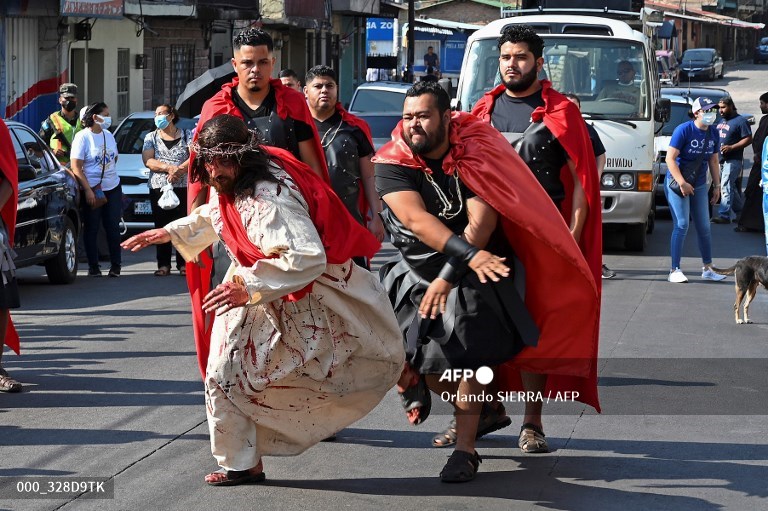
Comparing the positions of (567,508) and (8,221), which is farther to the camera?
(8,221)

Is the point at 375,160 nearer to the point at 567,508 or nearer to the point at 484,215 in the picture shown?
the point at 484,215

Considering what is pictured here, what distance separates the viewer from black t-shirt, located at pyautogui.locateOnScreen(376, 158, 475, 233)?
5.98 m

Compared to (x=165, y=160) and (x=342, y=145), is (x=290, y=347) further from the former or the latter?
(x=165, y=160)

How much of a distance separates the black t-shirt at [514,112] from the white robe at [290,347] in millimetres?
1452

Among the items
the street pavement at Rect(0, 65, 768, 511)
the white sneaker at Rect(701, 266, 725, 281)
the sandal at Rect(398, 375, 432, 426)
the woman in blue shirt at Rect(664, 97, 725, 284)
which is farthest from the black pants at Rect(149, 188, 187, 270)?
the sandal at Rect(398, 375, 432, 426)

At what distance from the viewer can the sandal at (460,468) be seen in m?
6.07

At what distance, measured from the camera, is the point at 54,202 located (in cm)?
1295

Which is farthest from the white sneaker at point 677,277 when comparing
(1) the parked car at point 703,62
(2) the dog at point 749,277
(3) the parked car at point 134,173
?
(1) the parked car at point 703,62

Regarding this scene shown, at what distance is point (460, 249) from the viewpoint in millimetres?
5707

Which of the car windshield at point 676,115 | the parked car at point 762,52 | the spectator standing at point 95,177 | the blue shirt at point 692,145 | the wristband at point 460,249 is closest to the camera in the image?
the wristband at point 460,249

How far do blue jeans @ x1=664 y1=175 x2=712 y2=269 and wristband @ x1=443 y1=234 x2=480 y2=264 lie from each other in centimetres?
784

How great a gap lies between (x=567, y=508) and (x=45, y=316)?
6.52 meters

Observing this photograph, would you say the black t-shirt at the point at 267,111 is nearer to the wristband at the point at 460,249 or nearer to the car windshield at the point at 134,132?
the wristband at the point at 460,249

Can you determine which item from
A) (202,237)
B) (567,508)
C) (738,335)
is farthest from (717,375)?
(202,237)
